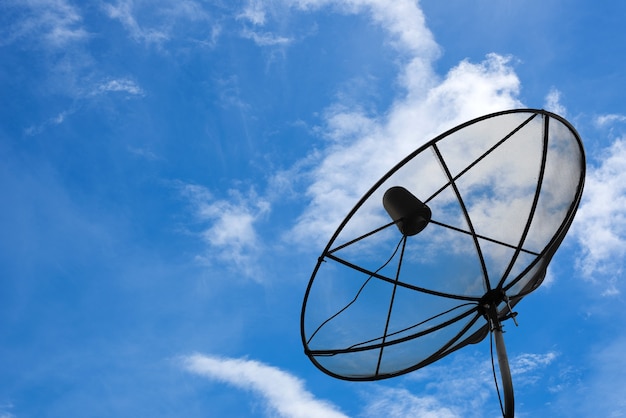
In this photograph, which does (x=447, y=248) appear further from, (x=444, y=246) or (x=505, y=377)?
(x=505, y=377)

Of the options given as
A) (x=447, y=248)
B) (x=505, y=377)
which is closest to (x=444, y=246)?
(x=447, y=248)

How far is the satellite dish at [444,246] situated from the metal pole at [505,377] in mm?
354

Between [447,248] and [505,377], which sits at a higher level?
[447,248]

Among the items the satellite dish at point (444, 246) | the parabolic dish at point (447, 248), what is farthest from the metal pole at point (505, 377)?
the parabolic dish at point (447, 248)

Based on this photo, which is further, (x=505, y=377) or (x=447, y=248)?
(x=447, y=248)

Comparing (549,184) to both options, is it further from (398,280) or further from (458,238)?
(398,280)

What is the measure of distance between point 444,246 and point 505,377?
2.38 m

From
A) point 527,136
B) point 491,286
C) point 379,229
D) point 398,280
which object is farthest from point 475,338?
point 527,136

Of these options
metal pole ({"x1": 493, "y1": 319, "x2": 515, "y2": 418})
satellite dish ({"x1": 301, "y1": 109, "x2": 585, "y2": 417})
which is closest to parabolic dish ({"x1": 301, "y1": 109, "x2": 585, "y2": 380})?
satellite dish ({"x1": 301, "y1": 109, "x2": 585, "y2": 417})

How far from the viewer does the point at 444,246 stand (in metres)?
8.60

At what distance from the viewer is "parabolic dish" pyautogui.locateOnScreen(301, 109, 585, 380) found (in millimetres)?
7715

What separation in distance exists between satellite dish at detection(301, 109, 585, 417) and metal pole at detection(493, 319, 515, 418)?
1.16ft

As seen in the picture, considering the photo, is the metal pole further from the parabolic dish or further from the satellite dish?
the parabolic dish

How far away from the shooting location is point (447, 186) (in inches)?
330
